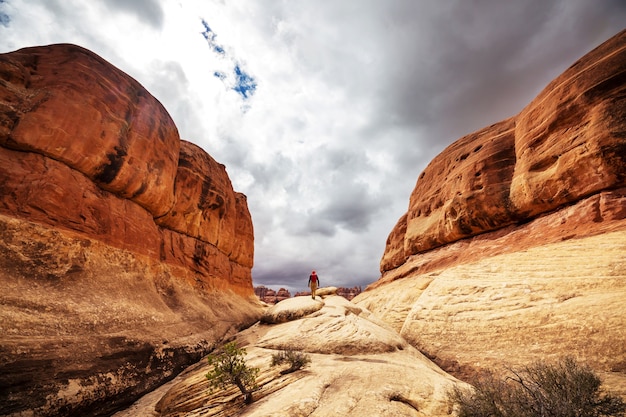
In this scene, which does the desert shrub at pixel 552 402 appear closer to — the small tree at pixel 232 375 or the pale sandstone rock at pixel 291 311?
the small tree at pixel 232 375

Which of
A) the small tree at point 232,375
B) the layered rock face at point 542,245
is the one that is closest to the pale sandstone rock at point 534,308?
the layered rock face at point 542,245

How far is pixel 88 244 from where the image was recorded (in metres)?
11.4

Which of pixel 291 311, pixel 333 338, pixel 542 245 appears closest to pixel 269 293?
pixel 291 311

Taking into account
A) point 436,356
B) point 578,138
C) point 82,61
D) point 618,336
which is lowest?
point 436,356

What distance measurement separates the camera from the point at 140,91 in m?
16.3

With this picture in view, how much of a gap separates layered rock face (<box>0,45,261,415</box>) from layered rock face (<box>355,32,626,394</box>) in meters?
12.6

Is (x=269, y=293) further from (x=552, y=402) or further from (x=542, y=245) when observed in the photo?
(x=552, y=402)

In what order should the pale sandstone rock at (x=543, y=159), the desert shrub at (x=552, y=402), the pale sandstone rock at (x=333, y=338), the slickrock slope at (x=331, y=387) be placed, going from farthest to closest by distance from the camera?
1. the pale sandstone rock at (x=543, y=159)
2. the pale sandstone rock at (x=333, y=338)
3. the slickrock slope at (x=331, y=387)
4. the desert shrub at (x=552, y=402)

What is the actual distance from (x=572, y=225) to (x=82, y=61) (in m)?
27.8

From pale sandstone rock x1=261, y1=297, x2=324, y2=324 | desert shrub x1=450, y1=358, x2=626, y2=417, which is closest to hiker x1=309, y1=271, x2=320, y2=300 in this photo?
pale sandstone rock x1=261, y1=297, x2=324, y2=324

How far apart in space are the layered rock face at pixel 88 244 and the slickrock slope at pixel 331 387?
6.61 feet

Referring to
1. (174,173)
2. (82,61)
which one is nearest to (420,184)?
(174,173)

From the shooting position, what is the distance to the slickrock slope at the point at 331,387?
16.9ft

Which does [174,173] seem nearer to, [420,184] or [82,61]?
[82,61]
